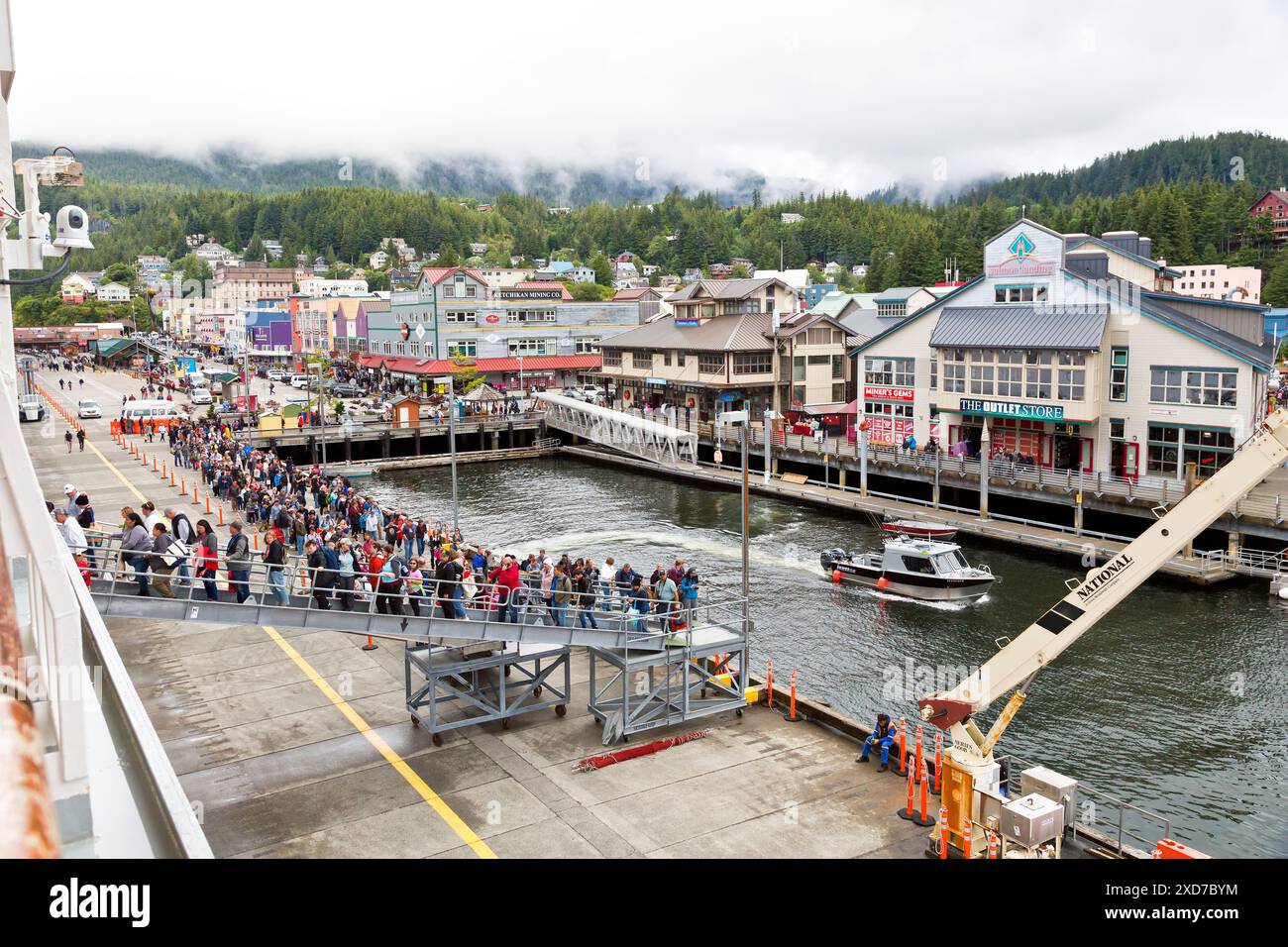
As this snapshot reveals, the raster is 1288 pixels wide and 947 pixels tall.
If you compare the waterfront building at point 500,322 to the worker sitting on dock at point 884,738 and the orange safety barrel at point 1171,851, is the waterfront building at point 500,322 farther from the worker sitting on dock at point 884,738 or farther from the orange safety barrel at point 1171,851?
the orange safety barrel at point 1171,851

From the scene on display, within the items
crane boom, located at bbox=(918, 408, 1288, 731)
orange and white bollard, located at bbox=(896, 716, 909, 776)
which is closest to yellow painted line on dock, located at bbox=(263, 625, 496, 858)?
orange and white bollard, located at bbox=(896, 716, 909, 776)

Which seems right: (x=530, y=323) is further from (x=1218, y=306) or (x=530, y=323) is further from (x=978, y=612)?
(x=978, y=612)

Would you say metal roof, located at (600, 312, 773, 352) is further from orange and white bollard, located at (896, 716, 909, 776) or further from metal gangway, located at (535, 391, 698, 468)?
orange and white bollard, located at (896, 716, 909, 776)

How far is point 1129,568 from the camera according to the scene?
55.5 ft

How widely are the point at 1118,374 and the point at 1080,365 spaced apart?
1637 mm

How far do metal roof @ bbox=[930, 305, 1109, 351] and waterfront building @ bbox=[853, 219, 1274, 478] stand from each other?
0.21 feet

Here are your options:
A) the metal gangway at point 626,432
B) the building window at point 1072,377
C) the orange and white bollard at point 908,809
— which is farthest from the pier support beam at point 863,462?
the orange and white bollard at point 908,809

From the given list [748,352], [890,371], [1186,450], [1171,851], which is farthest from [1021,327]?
[1171,851]

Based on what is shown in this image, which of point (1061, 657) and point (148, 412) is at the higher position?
point (148, 412)

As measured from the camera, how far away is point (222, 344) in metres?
165

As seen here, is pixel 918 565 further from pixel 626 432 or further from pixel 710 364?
pixel 710 364

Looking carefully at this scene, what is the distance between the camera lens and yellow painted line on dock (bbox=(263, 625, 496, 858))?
53.5ft

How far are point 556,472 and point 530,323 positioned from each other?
31813 millimetres

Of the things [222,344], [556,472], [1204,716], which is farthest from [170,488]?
[222,344]
